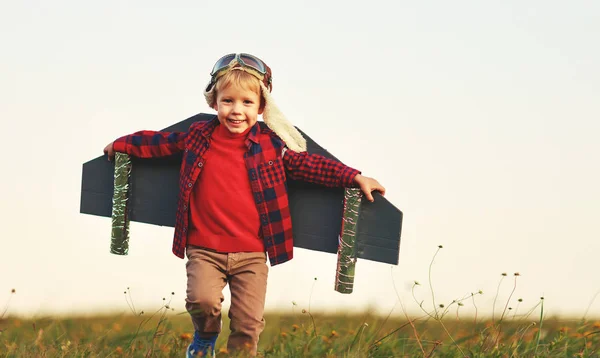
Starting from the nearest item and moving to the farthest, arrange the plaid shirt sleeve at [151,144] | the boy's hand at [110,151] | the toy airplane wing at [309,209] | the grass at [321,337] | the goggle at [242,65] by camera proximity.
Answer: the grass at [321,337] < the goggle at [242,65] < the toy airplane wing at [309,209] < the plaid shirt sleeve at [151,144] < the boy's hand at [110,151]

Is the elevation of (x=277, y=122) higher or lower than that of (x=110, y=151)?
higher

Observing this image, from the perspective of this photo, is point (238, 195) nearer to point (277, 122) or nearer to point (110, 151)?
point (277, 122)

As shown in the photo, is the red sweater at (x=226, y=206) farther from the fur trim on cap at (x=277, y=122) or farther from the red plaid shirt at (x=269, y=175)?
the fur trim on cap at (x=277, y=122)

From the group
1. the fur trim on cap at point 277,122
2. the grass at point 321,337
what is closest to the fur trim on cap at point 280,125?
the fur trim on cap at point 277,122

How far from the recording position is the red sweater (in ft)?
17.0

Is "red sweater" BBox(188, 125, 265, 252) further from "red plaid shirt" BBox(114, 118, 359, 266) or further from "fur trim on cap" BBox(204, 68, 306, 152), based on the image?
"fur trim on cap" BBox(204, 68, 306, 152)

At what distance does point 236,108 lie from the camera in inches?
201

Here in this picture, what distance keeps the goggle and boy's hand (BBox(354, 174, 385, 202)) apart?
0.88 metres

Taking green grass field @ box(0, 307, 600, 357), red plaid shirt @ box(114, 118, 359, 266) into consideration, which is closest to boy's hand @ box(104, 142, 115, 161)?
red plaid shirt @ box(114, 118, 359, 266)

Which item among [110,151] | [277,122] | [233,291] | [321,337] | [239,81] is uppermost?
[239,81]

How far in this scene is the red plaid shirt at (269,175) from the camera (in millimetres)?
5246

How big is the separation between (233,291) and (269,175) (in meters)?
0.80

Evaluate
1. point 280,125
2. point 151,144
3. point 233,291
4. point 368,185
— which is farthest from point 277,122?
point 233,291

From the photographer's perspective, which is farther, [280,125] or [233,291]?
[280,125]
